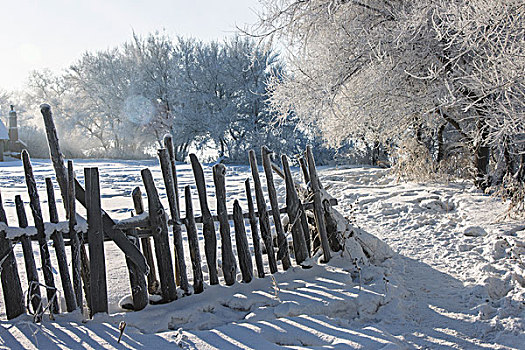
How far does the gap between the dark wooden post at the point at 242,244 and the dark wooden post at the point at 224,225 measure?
0.08 meters

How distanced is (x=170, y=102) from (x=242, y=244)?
86.3 feet

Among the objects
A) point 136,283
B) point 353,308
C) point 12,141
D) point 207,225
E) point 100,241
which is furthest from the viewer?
point 12,141

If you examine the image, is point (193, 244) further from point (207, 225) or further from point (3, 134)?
point (3, 134)

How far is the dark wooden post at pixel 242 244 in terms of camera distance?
146 inches

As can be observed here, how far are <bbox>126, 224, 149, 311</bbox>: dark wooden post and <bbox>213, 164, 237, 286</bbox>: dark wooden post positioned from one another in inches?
31.0

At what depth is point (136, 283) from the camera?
3266mm

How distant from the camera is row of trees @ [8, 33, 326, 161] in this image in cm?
2539

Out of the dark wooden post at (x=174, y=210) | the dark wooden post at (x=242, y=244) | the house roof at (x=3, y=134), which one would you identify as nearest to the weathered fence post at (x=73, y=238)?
the dark wooden post at (x=174, y=210)

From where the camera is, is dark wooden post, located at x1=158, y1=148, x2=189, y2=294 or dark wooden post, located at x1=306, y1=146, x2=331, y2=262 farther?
dark wooden post, located at x1=306, y1=146, x2=331, y2=262

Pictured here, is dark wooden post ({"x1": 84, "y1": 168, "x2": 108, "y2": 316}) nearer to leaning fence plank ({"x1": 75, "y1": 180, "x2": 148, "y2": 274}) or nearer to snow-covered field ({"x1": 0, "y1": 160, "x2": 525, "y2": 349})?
leaning fence plank ({"x1": 75, "y1": 180, "x2": 148, "y2": 274})

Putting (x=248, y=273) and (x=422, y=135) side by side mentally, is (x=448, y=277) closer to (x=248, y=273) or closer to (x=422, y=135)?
(x=248, y=273)

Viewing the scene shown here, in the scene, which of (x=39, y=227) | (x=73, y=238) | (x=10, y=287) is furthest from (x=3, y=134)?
(x=73, y=238)

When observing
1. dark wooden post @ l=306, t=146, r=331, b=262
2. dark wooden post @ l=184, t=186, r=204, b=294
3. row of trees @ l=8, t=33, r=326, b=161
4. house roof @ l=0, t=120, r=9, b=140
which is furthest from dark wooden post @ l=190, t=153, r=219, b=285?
house roof @ l=0, t=120, r=9, b=140

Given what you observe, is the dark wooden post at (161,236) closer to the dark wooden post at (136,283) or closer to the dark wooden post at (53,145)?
the dark wooden post at (136,283)
